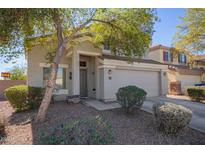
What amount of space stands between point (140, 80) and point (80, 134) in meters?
10.4

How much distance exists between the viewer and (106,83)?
1100 centimetres

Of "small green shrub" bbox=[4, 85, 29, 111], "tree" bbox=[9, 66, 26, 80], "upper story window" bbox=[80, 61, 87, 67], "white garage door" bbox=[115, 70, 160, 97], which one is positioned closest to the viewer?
"small green shrub" bbox=[4, 85, 29, 111]

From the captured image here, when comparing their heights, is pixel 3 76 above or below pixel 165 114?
above

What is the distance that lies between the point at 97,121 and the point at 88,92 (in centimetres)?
846

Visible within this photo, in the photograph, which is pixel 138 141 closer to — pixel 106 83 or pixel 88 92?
pixel 106 83

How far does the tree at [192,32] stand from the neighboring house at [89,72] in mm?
3131

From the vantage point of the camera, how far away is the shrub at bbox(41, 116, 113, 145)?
3670mm

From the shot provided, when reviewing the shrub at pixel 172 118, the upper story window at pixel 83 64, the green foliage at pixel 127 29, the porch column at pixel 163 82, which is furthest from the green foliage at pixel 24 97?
the porch column at pixel 163 82

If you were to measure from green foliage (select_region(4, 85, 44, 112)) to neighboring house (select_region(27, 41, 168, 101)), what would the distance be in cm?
182

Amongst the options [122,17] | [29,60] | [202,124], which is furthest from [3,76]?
[202,124]

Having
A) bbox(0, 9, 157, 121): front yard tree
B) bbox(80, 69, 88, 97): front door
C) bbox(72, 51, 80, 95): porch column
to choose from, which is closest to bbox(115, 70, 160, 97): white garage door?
bbox(80, 69, 88, 97): front door

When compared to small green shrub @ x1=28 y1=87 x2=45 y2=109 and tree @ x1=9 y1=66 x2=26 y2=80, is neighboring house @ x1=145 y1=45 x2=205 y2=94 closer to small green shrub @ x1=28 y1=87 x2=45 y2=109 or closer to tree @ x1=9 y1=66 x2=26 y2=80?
small green shrub @ x1=28 y1=87 x2=45 y2=109
